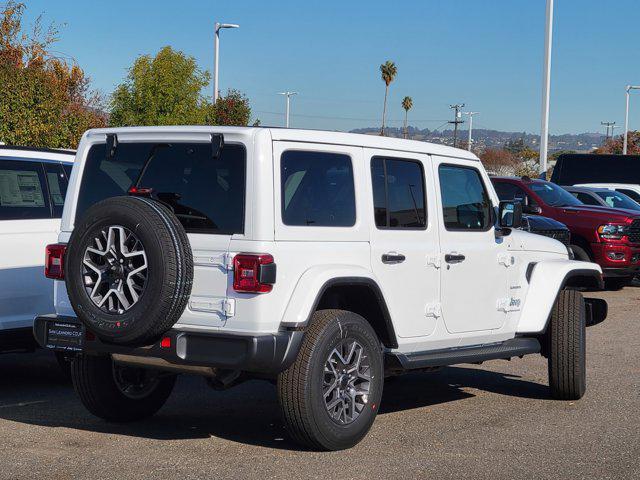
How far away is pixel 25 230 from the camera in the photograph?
8.52 m

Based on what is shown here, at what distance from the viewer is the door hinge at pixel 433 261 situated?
734 cm

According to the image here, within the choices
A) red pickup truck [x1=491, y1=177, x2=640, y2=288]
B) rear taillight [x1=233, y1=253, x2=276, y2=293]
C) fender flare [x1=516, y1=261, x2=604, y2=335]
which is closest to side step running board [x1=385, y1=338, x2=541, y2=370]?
fender flare [x1=516, y1=261, x2=604, y2=335]

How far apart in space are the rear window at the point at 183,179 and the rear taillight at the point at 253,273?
21cm

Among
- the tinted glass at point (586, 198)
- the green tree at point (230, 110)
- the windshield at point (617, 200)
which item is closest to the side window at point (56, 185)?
the tinted glass at point (586, 198)

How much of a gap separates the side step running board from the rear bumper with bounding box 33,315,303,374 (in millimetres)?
1106

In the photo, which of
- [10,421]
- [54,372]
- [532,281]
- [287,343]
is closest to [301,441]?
[287,343]

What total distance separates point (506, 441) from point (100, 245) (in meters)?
2.91

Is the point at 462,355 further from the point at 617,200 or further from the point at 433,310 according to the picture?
the point at 617,200

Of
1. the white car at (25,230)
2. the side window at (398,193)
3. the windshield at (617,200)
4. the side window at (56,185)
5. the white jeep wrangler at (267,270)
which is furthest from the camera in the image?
the windshield at (617,200)

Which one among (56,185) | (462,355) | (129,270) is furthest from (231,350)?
(56,185)

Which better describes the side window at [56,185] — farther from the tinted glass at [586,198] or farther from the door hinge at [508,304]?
the tinted glass at [586,198]

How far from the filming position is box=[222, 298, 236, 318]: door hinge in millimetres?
6145

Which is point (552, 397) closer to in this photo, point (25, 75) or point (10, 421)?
point (10, 421)

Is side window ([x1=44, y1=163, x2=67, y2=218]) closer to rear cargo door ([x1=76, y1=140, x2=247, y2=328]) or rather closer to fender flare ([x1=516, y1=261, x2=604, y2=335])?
rear cargo door ([x1=76, y1=140, x2=247, y2=328])
